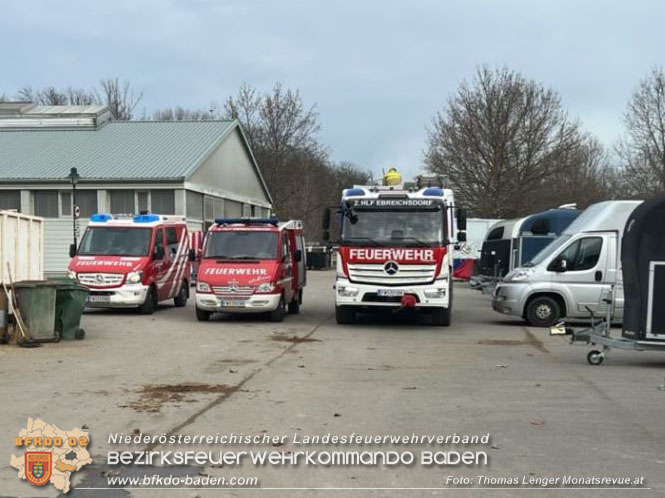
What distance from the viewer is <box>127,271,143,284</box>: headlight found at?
1808 centimetres

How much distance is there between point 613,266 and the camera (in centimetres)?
1644

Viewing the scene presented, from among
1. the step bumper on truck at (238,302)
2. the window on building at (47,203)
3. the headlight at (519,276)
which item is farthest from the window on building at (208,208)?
the headlight at (519,276)

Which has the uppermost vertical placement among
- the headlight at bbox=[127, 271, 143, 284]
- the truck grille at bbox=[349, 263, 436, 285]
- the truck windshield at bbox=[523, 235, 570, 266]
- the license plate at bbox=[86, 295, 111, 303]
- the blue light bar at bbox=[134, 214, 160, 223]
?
the blue light bar at bbox=[134, 214, 160, 223]

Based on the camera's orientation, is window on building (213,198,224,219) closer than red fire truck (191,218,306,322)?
No

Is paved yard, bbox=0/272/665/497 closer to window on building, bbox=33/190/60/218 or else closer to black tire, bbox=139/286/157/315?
black tire, bbox=139/286/157/315

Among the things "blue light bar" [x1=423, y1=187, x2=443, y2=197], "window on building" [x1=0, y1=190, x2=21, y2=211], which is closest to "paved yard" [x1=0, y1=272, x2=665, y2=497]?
"blue light bar" [x1=423, y1=187, x2=443, y2=197]

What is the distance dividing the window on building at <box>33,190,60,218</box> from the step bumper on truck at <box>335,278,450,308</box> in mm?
24035

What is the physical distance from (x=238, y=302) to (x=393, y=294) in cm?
348

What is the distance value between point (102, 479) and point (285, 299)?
12.2 metres

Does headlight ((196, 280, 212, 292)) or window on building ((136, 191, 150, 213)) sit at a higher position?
window on building ((136, 191, 150, 213))

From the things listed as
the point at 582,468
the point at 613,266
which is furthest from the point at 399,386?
the point at 613,266

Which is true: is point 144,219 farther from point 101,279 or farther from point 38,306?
point 38,306

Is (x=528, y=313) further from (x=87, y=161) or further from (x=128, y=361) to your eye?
(x=87, y=161)

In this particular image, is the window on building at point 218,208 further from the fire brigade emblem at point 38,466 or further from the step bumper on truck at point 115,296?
the fire brigade emblem at point 38,466
